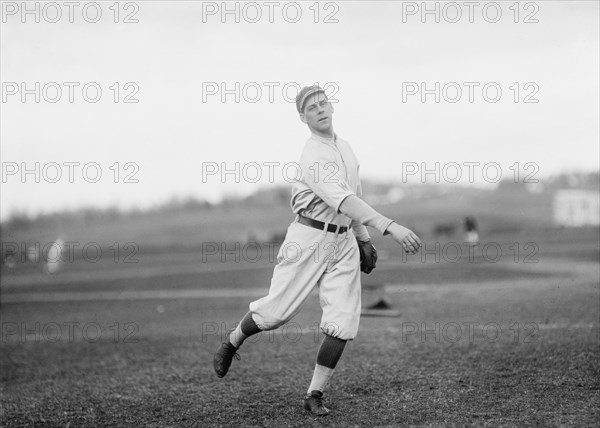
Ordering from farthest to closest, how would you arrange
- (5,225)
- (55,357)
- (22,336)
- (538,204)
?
(538,204) < (5,225) < (22,336) < (55,357)

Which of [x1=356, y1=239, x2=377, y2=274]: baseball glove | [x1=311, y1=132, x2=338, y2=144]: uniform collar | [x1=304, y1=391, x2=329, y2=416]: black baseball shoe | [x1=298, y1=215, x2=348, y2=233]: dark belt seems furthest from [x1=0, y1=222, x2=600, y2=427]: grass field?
[x1=311, y1=132, x2=338, y2=144]: uniform collar

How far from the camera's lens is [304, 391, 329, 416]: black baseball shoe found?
5371 mm

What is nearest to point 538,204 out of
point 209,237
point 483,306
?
point 209,237

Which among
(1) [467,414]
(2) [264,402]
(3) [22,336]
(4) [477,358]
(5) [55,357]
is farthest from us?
(3) [22,336]

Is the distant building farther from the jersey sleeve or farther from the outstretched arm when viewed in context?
the outstretched arm

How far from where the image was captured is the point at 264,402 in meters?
5.91

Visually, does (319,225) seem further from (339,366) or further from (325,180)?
(339,366)

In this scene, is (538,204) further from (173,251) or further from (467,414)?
(467,414)

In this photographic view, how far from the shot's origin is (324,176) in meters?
5.48

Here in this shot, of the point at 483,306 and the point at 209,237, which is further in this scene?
the point at 209,237

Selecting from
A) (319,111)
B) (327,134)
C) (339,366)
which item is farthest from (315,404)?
(319,111)

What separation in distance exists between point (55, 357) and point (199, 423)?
15.0 ft

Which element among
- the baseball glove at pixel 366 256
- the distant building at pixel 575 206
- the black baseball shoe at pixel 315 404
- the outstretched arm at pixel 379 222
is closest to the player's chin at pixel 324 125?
the outstretched arm at pixel 379 222

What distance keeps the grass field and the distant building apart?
4997 cm
